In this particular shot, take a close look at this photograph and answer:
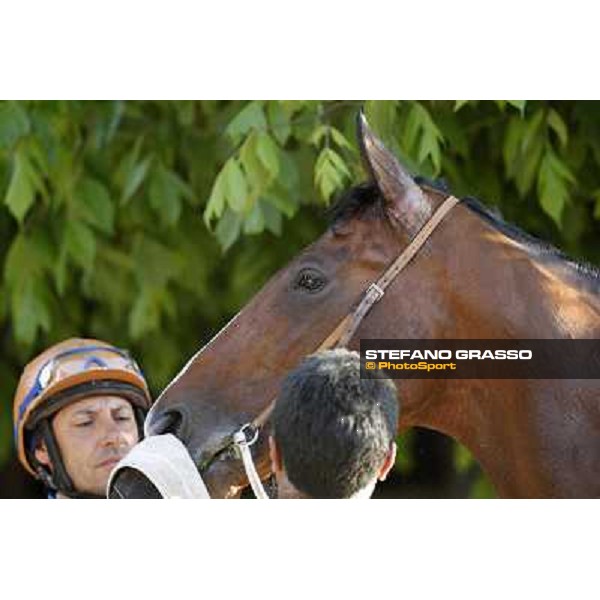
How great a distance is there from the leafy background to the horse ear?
62 cm

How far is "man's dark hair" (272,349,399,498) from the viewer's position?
6.64 ft

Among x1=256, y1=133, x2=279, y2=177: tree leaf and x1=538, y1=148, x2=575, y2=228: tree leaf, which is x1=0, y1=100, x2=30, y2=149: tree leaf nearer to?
x1=256, y1=133, x2=279, y2=177: tree leaf

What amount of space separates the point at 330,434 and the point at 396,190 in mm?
742

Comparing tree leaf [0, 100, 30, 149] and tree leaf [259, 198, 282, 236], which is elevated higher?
tree leaf [0, 100, 30, 149]

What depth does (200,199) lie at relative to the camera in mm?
4363

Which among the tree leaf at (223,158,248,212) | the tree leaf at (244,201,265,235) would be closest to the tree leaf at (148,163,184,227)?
the tree leaf at (244,201,265,235)

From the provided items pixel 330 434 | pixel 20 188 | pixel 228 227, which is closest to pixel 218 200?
pixel 228 227

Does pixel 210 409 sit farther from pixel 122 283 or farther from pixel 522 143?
pixel 122 283

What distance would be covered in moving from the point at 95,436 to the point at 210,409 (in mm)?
415

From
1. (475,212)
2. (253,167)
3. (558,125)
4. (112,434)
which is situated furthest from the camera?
(558,125)

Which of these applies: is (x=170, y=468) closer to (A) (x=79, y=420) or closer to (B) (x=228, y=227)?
(A) (x=79, y=420)

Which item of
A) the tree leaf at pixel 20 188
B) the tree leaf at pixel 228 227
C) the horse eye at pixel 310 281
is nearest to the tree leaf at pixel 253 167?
the tree leaf at pixel 228 227

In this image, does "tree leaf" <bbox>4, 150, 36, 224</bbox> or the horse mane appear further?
"tree leaf" <bbox>4, 150, 36, 224</bbox>

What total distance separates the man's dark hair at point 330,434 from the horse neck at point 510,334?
521 millimetres
